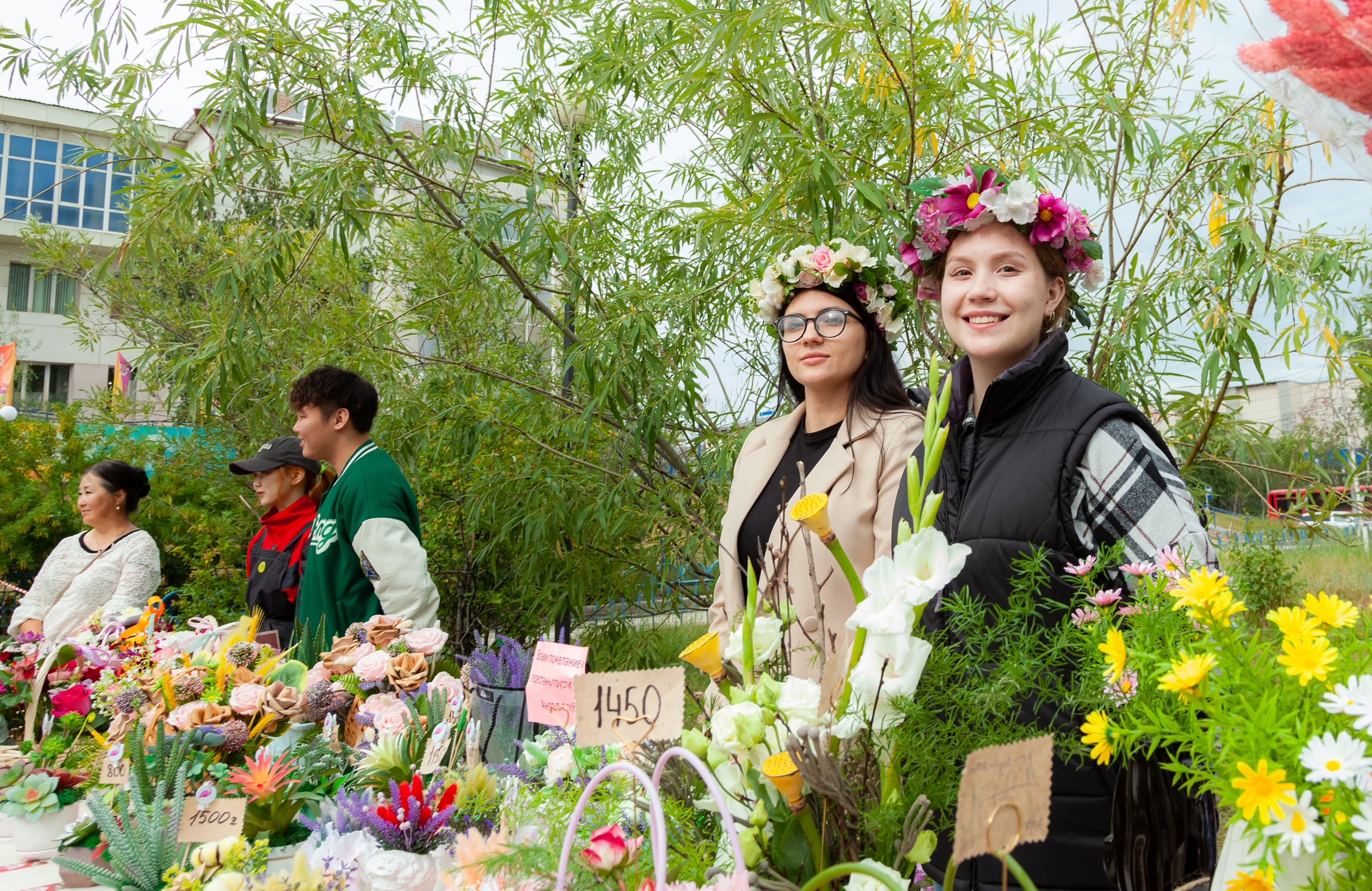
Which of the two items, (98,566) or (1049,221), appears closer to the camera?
(1049,221)

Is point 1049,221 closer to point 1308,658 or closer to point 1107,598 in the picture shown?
point 1107,598

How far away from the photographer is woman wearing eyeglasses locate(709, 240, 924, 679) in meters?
1.49

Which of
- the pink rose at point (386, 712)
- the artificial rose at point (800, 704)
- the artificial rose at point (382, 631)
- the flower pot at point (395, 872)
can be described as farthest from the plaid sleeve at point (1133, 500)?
the artificial rose at point (382, 631)

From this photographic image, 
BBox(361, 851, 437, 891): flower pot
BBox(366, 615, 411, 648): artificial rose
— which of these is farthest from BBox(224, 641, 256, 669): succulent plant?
BBox(361, 851, 437, 891): flower pot

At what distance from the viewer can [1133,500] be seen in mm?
953

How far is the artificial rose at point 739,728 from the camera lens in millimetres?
706

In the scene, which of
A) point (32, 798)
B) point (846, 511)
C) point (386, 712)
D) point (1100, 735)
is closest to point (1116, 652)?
point (1100, 735)

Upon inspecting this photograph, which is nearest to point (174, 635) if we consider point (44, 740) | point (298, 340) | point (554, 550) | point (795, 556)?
point (44, 740)

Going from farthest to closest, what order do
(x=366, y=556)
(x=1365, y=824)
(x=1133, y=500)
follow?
1. (x=366, y=556)
2. (x=1133, y=500)
3. (x=1365, y=824)

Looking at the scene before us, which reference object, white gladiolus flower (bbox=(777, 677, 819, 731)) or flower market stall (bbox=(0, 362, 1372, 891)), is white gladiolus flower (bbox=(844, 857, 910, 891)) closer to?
flower market stall (bbox=(0, 362, 1372, 891))

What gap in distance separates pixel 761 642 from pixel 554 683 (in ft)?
1.61

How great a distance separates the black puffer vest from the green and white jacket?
1372 millimetres

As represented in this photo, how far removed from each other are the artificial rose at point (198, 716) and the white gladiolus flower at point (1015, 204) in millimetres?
1296

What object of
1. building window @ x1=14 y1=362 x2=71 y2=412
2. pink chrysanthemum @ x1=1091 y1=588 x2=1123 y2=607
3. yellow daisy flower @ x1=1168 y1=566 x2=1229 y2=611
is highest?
building window @ x1=14 y1=362 x2=71 y2=412
